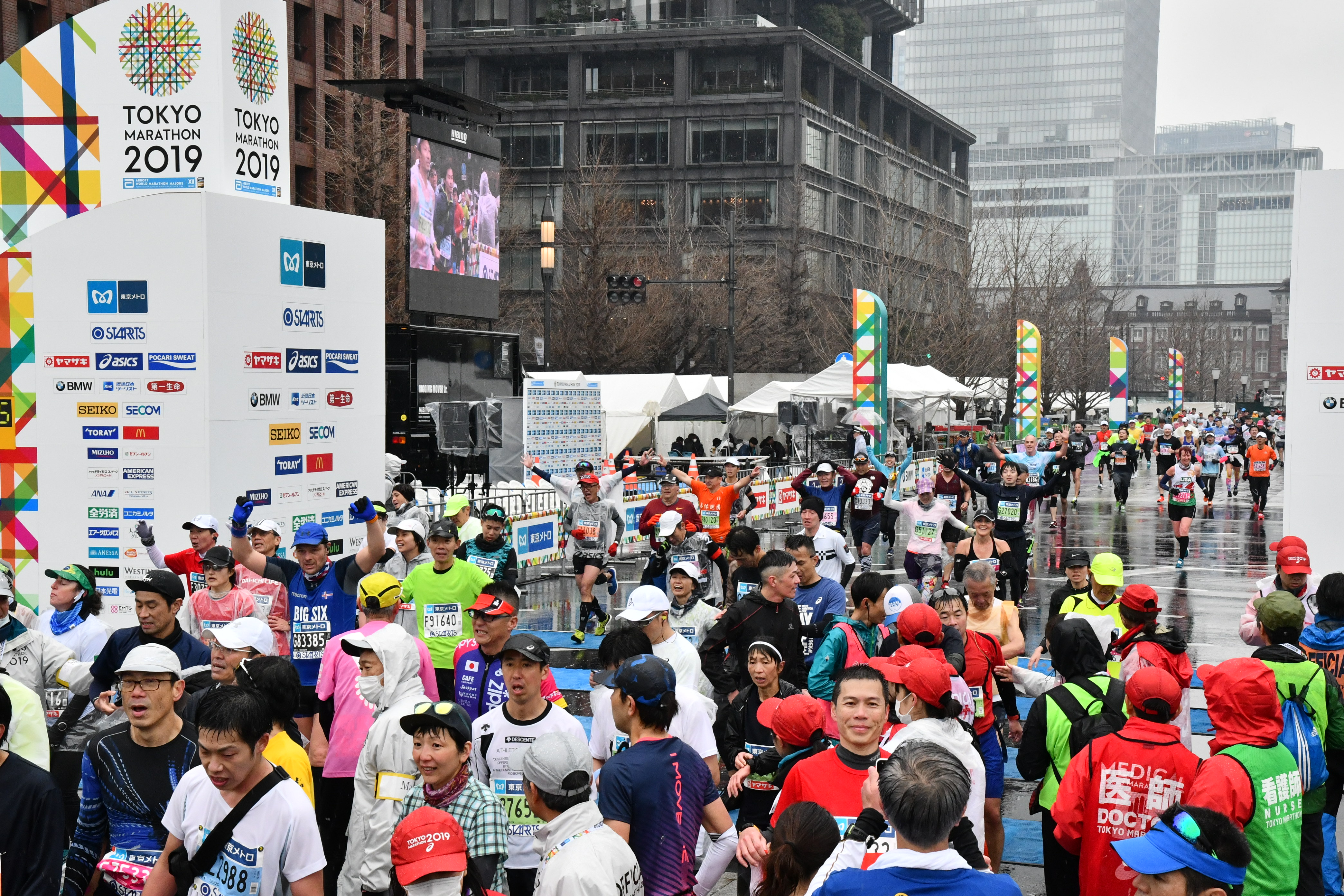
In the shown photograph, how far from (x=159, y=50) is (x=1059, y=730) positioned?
1017cm

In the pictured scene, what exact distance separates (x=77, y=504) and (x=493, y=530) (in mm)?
3872

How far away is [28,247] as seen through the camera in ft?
37.2

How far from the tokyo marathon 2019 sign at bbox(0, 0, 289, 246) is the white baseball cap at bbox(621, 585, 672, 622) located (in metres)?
6.98

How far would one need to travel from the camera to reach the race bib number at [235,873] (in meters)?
4.16

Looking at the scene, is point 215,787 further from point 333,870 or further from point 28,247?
point 28,247

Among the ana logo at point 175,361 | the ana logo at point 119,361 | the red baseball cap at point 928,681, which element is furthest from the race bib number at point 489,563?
the red baseball cap at point 928,681

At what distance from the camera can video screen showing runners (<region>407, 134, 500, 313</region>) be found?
96.4ft

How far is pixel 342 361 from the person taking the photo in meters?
12.2

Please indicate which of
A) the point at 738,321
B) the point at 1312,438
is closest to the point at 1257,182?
the point at 738,321

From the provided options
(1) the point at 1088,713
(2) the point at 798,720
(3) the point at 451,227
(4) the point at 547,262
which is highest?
(3) the point at 451,227

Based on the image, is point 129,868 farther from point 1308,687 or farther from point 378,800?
point 1308,687

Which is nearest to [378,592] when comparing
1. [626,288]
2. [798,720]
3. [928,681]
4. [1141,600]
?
[798,720]

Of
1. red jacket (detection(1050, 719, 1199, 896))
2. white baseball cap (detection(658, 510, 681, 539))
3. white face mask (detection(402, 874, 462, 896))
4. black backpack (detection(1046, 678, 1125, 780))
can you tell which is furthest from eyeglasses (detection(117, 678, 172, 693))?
white baseball cap (detection(658, 510, 681, 539))

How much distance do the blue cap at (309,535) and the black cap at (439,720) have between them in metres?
3.51
